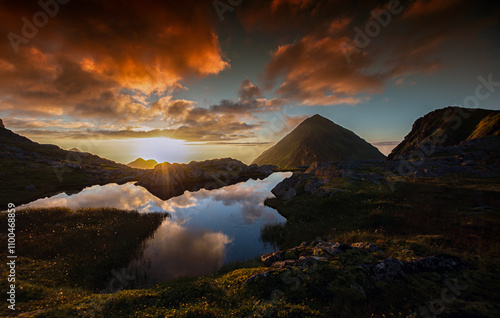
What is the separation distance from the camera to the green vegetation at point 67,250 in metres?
16.1

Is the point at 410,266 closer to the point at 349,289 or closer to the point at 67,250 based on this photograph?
the point at 349,289

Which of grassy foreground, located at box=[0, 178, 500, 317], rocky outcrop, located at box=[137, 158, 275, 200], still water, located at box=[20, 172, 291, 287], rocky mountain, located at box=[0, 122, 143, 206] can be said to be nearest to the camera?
grassy foreground, located at box=[0, 178, 500, 317]

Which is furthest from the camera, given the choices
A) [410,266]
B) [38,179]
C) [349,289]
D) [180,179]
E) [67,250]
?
[180,179]

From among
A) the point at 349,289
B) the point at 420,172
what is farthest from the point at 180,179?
the point at 420,172

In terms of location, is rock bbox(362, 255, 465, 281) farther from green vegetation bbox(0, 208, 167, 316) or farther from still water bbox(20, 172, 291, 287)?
green vegetation bbox(0, 208, 167, 316)

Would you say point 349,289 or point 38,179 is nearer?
point 349,289

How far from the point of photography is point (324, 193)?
45.2 metres

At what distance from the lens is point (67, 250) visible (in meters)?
25.6

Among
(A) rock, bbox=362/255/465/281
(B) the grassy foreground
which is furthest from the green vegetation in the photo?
(A) rock, bbox=362/255/465/281

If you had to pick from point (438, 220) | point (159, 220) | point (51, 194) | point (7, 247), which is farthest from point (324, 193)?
point (51, 194)

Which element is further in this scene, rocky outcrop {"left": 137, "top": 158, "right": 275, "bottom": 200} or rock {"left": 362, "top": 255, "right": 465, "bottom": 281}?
→ rocky outcrop {"left": 137, "top": 158, "right": 275, "bottom": 200}

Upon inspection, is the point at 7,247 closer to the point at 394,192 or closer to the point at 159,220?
the point at 159,220

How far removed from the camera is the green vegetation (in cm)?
1609

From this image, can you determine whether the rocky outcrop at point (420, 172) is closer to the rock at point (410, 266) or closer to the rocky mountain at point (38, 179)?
the rock at point (410, 266)
